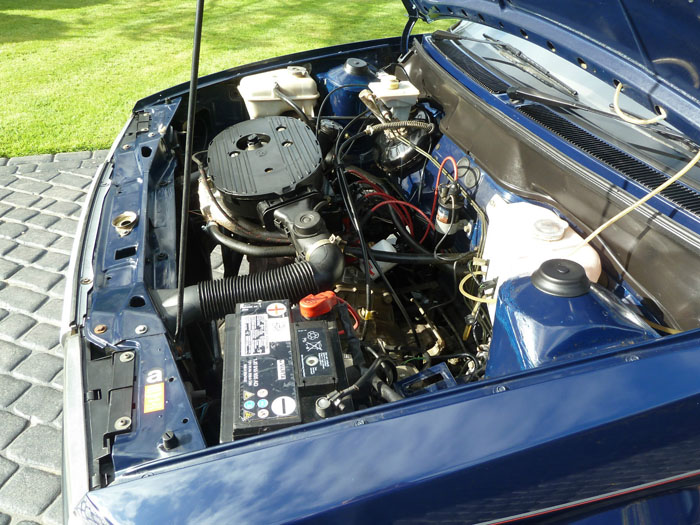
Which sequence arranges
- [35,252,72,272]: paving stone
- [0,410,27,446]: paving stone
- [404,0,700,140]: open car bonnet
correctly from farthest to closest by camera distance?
[35,252,72,272]: paving stone < [0,410,27,446]: paving stone < [404,0,700,140]: open car bonnet

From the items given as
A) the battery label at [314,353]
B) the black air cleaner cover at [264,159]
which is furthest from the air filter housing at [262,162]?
the battery label at [314,353]

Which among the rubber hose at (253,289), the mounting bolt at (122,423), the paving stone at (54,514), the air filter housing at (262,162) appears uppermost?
the air filter housing at (262,162)

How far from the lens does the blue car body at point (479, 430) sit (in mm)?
1080

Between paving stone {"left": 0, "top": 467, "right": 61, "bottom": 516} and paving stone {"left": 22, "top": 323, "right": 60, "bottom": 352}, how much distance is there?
76 centimetres

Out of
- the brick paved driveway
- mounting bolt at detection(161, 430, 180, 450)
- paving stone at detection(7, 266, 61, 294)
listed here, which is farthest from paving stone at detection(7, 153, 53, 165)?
mounting bolt at detection(161, 430, 180, 450)

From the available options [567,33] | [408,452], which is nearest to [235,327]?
[408,452]

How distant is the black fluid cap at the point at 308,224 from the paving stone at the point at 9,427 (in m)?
1.67

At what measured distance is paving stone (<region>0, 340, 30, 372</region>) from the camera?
9.07 feet

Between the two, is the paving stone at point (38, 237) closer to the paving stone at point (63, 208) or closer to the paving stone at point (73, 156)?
the paving stone at point (63, 208)

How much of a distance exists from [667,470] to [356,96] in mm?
2181

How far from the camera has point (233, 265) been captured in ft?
7.98

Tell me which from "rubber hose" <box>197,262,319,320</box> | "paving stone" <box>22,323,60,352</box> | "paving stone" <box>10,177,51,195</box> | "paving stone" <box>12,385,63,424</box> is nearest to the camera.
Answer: "rubber hose" <box>197,262,319,320</box>

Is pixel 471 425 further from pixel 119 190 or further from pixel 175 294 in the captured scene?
pixel 119 190

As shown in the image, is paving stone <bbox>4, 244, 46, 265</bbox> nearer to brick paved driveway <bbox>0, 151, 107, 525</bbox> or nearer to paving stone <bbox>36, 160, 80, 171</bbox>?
brick paved driveway <bbox>0, 151, 107, 525</bbox>
